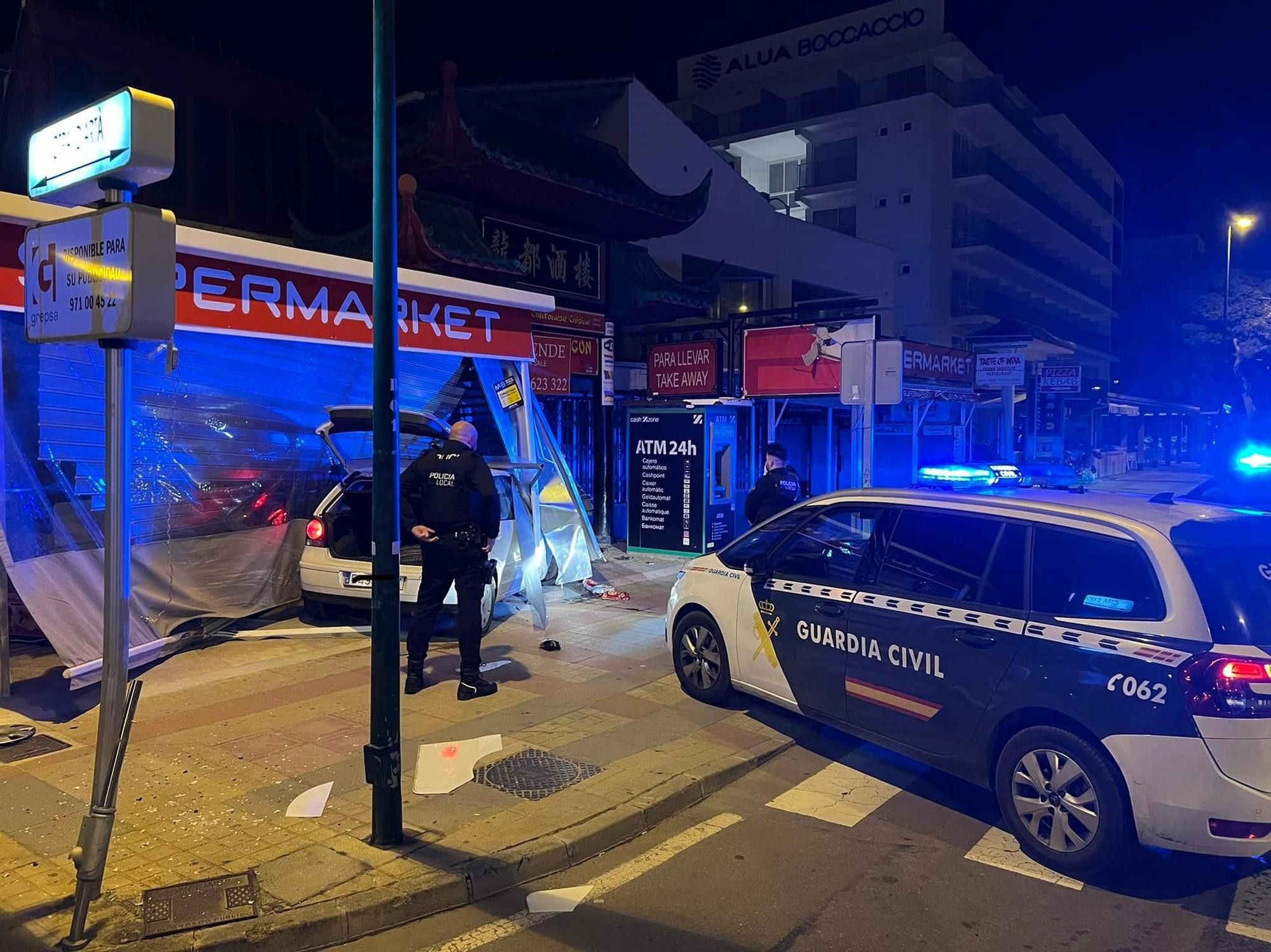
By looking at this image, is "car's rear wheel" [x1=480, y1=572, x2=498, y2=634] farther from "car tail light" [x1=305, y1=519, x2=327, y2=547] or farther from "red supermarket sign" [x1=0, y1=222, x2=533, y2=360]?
"red supermarket sign" [x1=0, y1=222, x2=533, y2=360]

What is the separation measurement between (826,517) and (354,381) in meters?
5.70

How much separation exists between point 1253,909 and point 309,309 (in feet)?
24.8

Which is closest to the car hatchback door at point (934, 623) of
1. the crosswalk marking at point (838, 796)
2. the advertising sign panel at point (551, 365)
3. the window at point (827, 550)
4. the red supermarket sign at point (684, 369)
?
the window at point (827, 550)

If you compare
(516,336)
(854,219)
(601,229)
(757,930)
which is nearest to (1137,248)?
(854,219)

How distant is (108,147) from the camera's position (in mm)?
3678

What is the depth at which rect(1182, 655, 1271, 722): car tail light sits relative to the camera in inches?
155

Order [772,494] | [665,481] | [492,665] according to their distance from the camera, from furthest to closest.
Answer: [665,481] → [772,494] → [492,665]

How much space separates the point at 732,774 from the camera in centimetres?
573

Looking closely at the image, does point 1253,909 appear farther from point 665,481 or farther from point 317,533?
point 665,481

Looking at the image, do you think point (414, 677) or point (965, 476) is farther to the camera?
point (965, 476)

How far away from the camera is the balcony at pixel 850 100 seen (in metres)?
39.1

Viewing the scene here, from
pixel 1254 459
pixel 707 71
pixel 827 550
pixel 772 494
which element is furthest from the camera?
pixel 707 71

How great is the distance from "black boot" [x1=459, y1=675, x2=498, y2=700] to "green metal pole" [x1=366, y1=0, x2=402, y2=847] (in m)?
2.36

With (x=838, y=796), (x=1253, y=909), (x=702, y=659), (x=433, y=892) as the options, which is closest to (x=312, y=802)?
(x=433, y=892)
